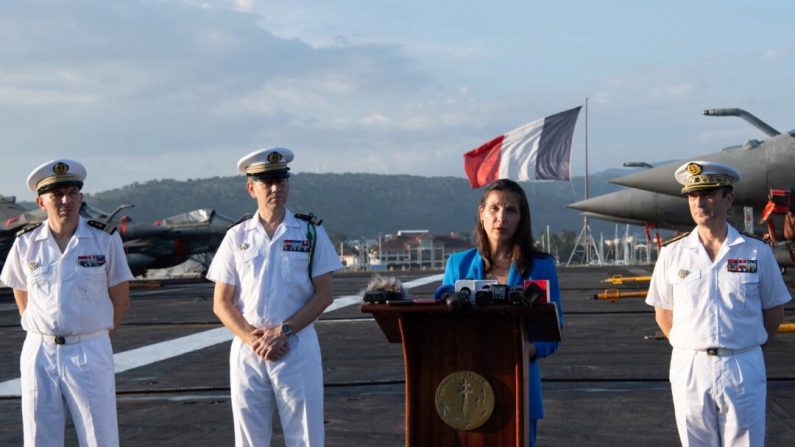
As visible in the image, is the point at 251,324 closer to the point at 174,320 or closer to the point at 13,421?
the point at 13,421

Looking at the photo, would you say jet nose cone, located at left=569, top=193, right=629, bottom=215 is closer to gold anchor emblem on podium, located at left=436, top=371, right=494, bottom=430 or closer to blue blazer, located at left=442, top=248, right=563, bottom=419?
blue blazer, located at left=442, top=248, right=563, bottom=419

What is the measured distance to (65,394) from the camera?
524 cm

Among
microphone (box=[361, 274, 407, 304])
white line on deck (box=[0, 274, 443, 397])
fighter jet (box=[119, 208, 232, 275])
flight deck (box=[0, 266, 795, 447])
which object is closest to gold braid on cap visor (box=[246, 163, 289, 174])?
microphone (box=[361, 274, 407, 304])

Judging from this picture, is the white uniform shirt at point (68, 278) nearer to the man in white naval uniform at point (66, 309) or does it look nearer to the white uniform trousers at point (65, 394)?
the man in white naval uniform at point (66, 309)

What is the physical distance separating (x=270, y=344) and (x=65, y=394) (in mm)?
1226

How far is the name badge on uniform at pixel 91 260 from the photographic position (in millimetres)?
5477

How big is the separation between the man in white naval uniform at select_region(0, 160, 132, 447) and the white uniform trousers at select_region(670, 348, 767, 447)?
9.64ft

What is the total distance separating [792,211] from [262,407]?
17642mm

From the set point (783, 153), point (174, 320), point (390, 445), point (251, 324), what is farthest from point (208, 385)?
point (783, 153)

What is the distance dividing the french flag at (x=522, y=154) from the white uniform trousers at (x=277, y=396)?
2148 cm

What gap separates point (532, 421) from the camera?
4.45 metres

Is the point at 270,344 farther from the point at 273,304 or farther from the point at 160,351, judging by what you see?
the point at 160,351

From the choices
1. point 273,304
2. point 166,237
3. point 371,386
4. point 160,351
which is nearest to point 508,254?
point 273,304

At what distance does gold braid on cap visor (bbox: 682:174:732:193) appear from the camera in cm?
454
